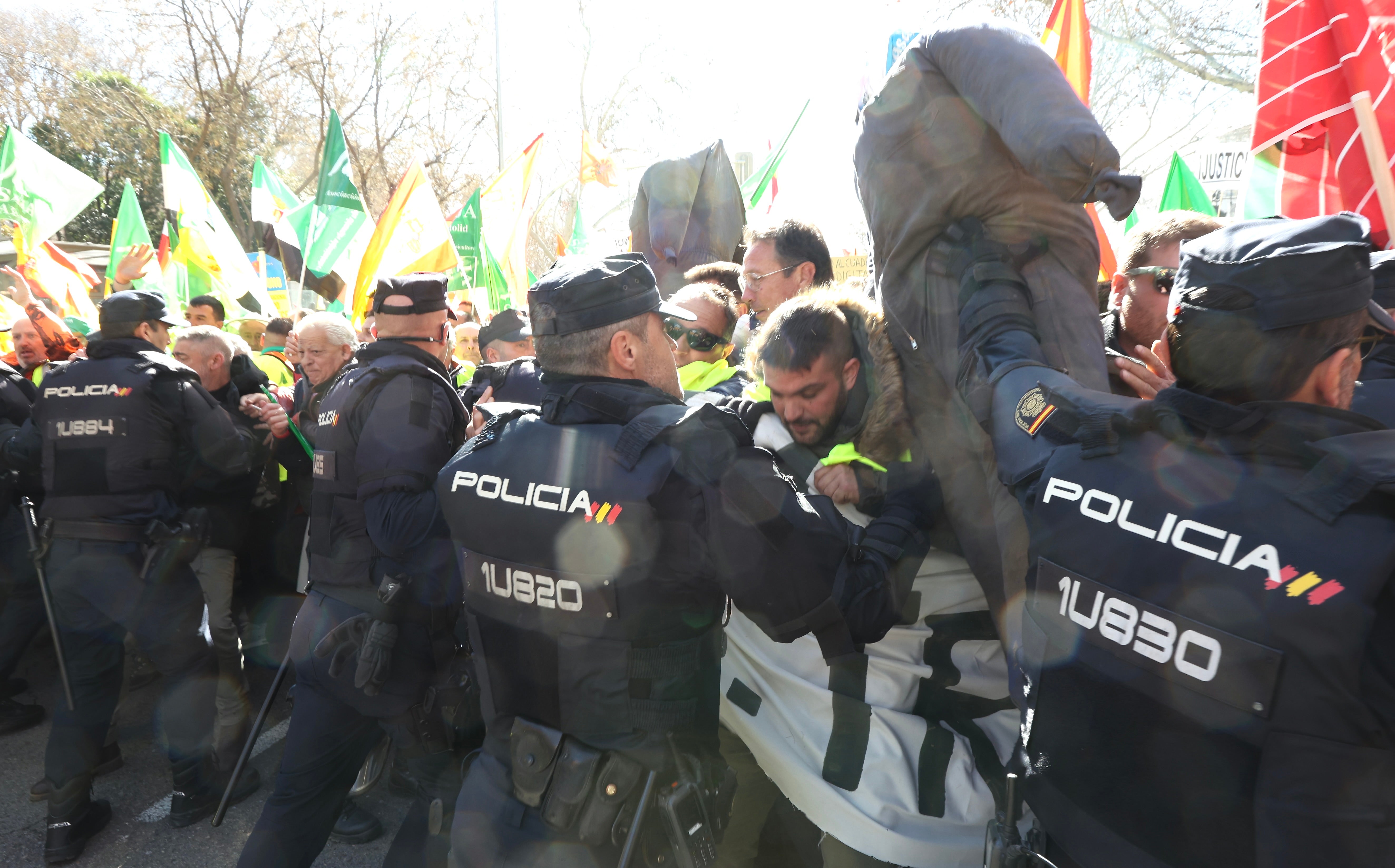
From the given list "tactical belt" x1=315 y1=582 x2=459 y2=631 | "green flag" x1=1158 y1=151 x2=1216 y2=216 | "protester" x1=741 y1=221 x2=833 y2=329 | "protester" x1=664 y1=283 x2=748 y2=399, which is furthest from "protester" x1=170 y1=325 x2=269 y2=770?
"green flag" x1=1158 y1=151 x2=1216 y2=216

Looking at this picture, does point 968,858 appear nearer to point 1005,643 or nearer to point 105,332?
point 1005,643

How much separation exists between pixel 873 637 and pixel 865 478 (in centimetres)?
45

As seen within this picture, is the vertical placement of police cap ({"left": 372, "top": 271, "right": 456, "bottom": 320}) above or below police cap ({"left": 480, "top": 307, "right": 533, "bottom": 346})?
above

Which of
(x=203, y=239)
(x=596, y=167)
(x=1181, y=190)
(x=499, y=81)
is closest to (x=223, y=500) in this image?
(x=203, y=239)

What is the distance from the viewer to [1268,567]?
1163 millimetres

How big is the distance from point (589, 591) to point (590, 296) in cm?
70

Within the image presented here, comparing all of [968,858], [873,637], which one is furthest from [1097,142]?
[968,858]

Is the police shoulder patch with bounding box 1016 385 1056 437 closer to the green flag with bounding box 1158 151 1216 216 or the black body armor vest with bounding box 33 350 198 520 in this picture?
the black body armor vest with bounding box 33 350 198 520

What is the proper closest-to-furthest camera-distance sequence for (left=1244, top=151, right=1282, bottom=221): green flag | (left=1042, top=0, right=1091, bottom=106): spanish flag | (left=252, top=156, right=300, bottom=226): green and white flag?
(left=1244, top=151, right=1282, bottom=221): green flag
(left=1042, top=0, right=1091, bottom=106): spanish flag
(left=252, top=156, right=300, bottom=226): green and white flag

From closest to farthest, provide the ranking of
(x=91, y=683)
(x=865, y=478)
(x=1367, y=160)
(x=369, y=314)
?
1. (x=865, y=478)
2. (x=1367, y=160)
3. (x=91, y=683)
4. (x=369, y=314)

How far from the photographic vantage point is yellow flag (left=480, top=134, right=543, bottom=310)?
31.0 ft

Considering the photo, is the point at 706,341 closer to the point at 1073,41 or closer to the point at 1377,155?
the point at 1377,155

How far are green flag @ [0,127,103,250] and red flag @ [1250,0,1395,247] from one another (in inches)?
346

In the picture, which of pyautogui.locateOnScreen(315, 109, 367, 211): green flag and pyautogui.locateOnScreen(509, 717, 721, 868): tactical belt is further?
pyautogui.locateOnScreen(315, 109, 367, 211): green flag
